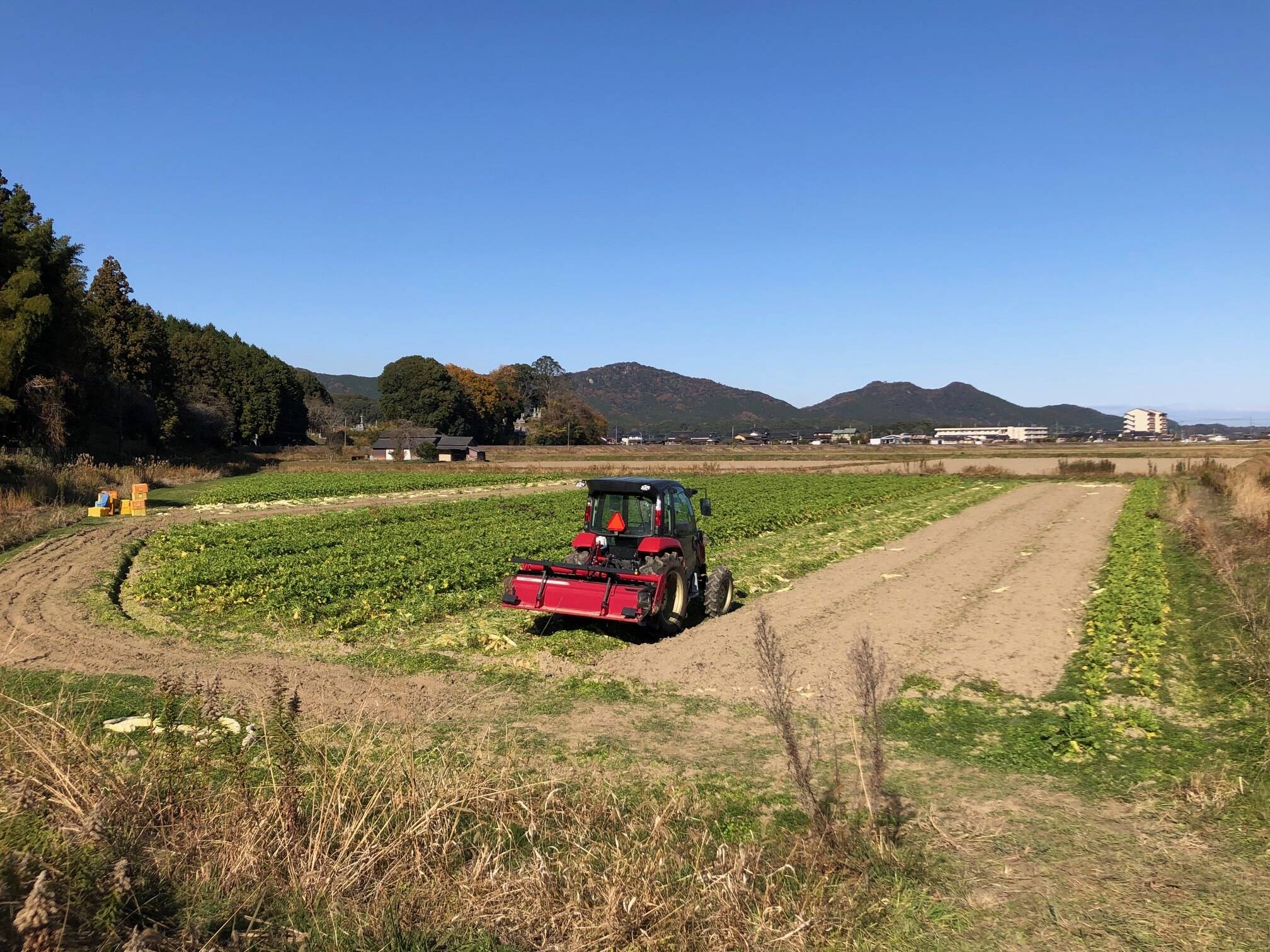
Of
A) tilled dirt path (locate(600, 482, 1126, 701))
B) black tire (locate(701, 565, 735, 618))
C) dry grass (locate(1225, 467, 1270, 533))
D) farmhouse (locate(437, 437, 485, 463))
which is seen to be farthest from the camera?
farmhouse (locate(437, 437, 485, 463))

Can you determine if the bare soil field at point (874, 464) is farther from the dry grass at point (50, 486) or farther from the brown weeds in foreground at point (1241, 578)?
the brown weeds in foreground at point (1241, 578)

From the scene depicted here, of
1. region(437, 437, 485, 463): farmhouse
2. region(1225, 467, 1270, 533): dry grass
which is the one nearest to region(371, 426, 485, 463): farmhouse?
region(437, 437, 485, 463): farmhouse

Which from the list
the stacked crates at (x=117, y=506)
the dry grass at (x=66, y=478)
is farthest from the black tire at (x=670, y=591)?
the dry grass at (x=66, y=478)

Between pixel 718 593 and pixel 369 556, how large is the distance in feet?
30.0

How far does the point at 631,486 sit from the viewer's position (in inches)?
502

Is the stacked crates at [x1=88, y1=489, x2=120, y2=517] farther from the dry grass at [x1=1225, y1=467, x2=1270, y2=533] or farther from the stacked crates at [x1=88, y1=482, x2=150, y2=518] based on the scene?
the dry grass at [x1=1225, y1=467, x2=1270, y2=533]

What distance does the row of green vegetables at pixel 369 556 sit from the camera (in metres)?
14.2

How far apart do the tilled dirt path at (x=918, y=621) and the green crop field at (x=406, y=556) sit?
1.88 meters

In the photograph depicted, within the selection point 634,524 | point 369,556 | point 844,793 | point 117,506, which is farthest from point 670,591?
point 117,506

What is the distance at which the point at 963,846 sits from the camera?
19.7 feet

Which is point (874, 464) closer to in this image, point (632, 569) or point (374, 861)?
point (632, 569)

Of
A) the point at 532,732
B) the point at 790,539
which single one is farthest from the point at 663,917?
the point at 790,539

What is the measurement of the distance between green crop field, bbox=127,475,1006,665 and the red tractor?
162cm

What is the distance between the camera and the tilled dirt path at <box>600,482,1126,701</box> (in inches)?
425
